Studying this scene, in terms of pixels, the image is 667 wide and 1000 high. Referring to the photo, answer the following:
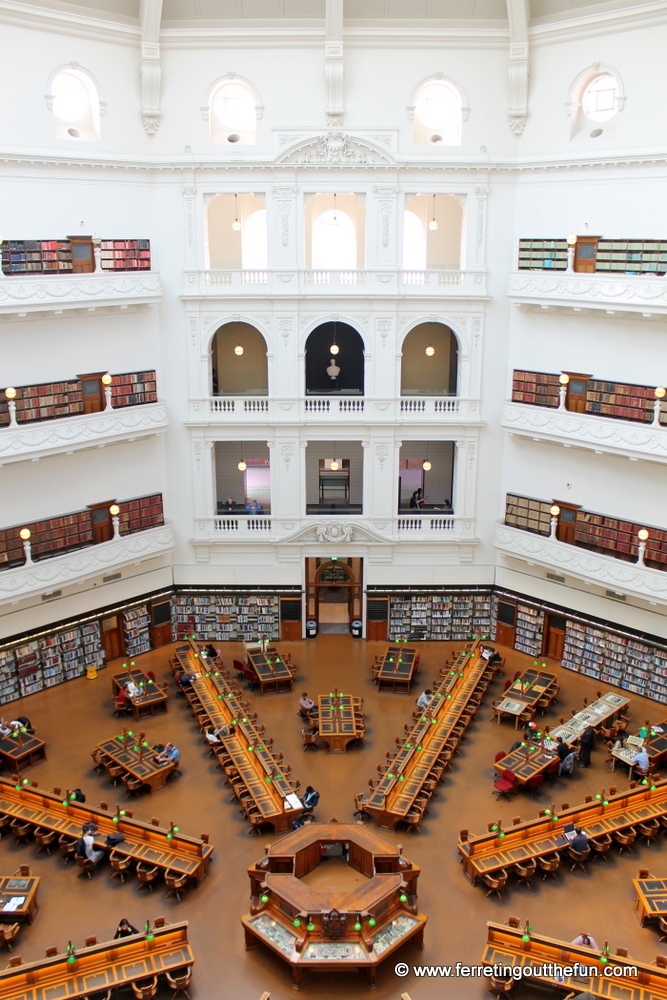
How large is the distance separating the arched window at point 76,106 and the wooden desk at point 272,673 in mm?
12687

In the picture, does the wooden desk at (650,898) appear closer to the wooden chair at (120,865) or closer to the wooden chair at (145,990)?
the wooden chair at (145,990)

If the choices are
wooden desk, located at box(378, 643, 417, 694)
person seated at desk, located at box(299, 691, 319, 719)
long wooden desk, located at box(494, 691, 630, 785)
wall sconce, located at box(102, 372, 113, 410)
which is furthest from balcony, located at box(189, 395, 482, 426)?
long wooden desk, located at box(494, 691, 630, 785)

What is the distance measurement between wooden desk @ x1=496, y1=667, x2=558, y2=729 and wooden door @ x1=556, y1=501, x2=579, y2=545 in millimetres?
3266

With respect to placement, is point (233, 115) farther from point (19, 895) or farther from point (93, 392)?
point (19, 895)

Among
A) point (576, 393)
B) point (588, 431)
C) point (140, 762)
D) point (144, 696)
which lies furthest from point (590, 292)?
point (140, 762)

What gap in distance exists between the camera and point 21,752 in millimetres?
17344

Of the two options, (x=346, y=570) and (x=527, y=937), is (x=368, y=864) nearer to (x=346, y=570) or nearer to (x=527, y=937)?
(x=527, y=937)

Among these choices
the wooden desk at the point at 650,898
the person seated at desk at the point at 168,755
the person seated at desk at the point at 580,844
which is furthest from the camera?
the person seated at desk at the point at 168,755

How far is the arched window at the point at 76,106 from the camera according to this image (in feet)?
62.0

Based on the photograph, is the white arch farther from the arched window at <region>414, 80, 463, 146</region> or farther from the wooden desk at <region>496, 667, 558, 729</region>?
the wooden desk at <region>496, 667, 558, 729</region>

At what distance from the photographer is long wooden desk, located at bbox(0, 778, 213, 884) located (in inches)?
570

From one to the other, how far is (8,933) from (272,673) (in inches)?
341

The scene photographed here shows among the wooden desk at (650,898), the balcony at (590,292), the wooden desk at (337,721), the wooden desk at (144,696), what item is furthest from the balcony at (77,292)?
the wooden desk at (650,898)

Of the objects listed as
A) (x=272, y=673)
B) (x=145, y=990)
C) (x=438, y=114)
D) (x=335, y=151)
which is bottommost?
(x=145, y=990)
